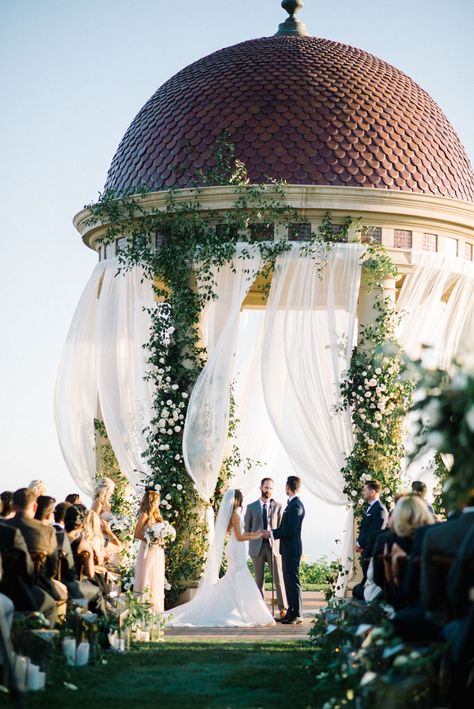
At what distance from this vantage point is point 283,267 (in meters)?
15.9

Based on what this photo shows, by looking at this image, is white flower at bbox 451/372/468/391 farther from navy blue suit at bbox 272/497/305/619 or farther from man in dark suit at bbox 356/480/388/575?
navy blue suit at bbox 272/497/305/619

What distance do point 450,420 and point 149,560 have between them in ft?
28.2

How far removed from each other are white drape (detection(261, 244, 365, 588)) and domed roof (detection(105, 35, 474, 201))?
1.33 metres

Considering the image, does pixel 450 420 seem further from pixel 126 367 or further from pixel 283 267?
pixel 126 367

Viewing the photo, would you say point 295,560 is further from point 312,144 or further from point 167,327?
point 312,144

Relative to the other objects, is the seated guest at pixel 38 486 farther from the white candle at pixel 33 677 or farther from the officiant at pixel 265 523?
the officiant at pixel 265 523

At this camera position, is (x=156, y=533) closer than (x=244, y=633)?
No

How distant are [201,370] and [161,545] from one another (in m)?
2.98

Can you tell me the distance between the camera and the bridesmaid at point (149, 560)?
13.9 meters

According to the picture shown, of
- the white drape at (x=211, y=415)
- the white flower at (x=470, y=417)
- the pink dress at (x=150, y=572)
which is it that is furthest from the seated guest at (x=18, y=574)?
the white drape at (x=211, y=415)

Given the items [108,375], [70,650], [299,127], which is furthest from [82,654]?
[299,127]

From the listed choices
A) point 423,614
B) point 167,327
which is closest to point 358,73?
point 167,327

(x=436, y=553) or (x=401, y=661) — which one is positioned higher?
(x=436, y=553)

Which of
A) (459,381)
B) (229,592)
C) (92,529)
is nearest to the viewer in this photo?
(459,381)
